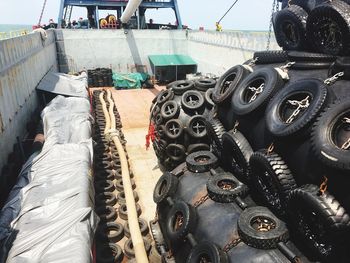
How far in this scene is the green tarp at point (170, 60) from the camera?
86.1 ft

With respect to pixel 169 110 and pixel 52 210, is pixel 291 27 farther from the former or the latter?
pixel 52 210

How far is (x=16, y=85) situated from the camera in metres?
11.7

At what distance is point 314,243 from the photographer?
4.50 m

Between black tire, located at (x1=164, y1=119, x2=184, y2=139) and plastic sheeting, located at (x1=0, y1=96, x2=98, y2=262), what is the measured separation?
7.58ft

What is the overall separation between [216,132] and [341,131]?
307 centimetres

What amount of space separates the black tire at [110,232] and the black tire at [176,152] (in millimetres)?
2555

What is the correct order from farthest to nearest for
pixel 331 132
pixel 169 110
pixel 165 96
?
pixel 165 96, pixel 169 110, pixel 331 132

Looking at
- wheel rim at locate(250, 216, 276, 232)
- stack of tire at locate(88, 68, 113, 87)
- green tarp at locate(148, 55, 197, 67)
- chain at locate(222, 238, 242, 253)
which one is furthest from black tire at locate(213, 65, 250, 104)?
stack of tire at locate(88, 68, 113, 87)

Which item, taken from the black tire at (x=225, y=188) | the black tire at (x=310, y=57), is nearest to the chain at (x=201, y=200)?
the black tire at (x=225, y=188)

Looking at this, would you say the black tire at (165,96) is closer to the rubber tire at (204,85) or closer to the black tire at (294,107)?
the rubber tire at (204,85)

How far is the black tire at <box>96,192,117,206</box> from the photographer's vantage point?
29.8 feet

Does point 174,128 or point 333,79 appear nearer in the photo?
point 333,79

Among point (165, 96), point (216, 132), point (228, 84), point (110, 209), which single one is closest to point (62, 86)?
point (165, 96)

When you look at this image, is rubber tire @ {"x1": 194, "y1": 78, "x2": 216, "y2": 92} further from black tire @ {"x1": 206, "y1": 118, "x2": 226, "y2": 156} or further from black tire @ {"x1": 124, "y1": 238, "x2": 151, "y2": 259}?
black tire @ {"x1": 124, "y1": 238, "x2": 151, "y2": 259}
